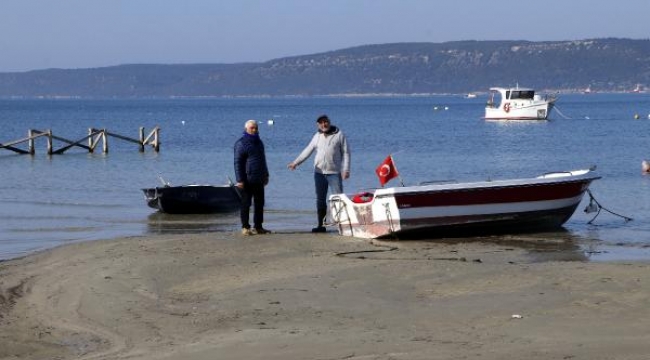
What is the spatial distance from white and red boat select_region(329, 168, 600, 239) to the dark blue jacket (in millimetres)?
1123

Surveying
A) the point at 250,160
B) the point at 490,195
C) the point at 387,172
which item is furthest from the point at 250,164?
the point at 490,195

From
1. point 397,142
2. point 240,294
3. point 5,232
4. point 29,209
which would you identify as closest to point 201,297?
point 240,294

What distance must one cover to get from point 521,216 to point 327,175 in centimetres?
290

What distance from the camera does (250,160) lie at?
15.7 m

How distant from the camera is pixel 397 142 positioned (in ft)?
187

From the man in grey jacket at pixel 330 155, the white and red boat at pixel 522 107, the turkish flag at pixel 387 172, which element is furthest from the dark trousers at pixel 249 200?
the white and red boat at pixel 522 107

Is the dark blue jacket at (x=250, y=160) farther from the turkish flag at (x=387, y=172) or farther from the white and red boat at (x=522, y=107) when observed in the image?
the white and red boat at (x=522, y=107)

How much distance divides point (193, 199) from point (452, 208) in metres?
6.42

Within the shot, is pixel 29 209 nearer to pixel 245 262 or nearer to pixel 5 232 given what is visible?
pixel 5 232

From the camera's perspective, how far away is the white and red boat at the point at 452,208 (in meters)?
15.8

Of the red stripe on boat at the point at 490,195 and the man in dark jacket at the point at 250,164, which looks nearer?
the man in dark jacket at the point at 250,164

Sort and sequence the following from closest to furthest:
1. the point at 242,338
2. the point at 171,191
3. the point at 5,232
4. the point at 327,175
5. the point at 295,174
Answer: the point at 242,338, the point at 327,175, the point at 5,232, the point at 171,191, the point at 295,174

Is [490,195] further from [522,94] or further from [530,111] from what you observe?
[522,94]

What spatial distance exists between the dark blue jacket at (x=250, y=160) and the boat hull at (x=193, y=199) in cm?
538
